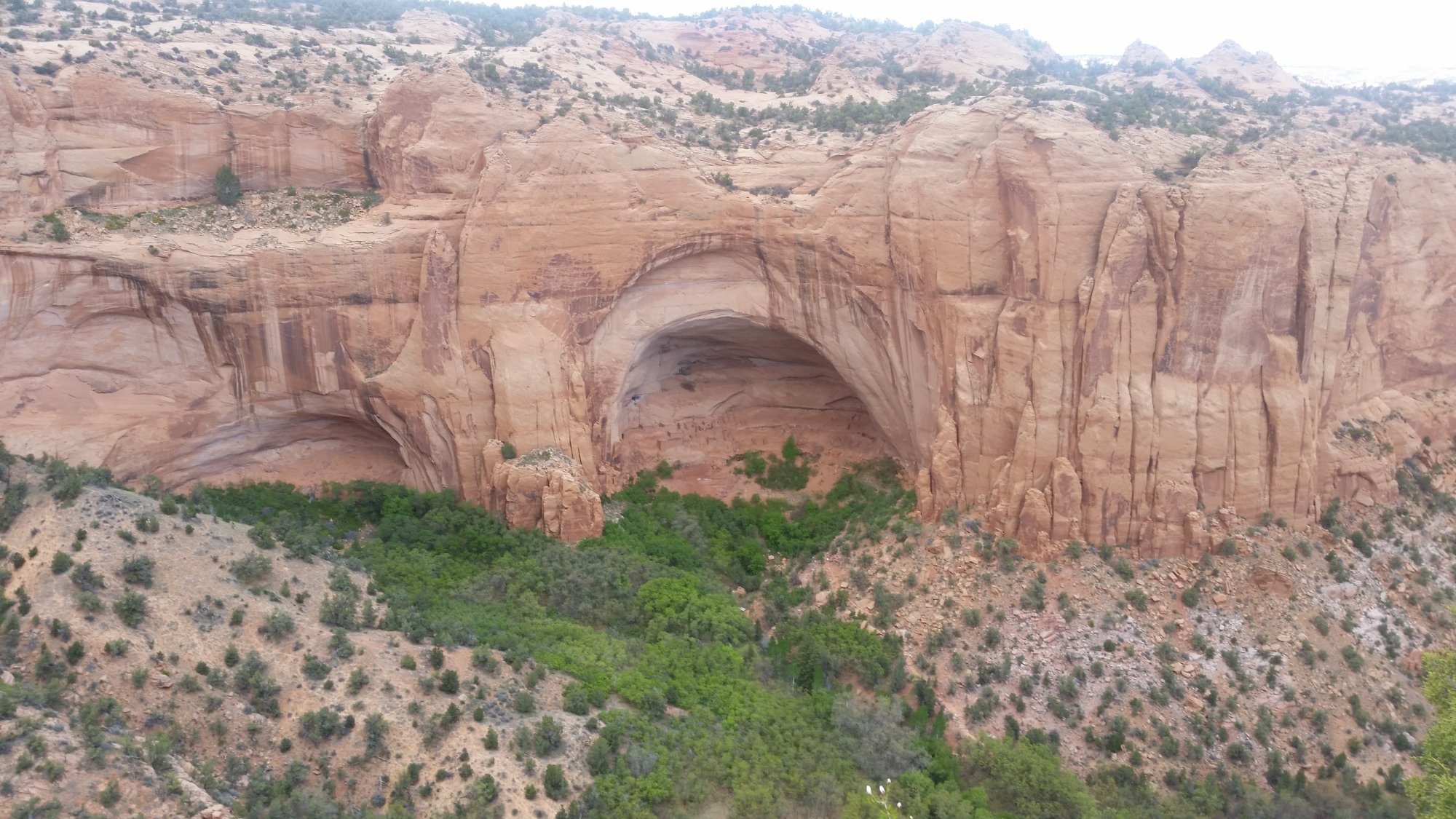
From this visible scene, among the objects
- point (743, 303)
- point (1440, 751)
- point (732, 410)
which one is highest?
point (743, 303)

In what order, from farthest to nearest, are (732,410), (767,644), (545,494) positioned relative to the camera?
(732,410) → (545,494) → (767,644)

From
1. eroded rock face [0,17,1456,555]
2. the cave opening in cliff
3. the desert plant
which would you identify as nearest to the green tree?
eroded rock face [0,17,1456,555]

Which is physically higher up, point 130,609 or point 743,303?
point 743,303

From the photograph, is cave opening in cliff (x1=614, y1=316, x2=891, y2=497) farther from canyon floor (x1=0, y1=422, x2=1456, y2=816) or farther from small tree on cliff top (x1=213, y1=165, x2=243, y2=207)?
small tree on cliff top (x1=213, y1=165, x2=243, y2=207)

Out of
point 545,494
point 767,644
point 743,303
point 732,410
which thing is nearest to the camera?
point 767,644

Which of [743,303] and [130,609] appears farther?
[743,303]

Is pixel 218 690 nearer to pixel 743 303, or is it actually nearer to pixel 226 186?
pixel 226 186

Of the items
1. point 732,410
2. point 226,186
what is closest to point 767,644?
point 732,410
